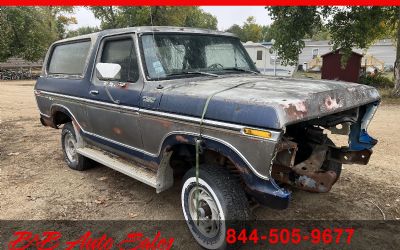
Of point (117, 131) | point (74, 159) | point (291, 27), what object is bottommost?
point (74, 159)

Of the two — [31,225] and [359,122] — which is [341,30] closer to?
[359,122]

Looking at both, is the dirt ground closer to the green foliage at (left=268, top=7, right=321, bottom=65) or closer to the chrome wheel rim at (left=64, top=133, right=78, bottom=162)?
the chrome wheel rim at (left=64, top=133, right=78, bottom=162)

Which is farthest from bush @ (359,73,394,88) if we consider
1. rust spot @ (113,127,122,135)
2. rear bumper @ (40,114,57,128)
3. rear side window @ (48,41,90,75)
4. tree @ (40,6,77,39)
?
tree @ (40,6,77,39)

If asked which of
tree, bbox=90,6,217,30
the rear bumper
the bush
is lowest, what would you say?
the bush

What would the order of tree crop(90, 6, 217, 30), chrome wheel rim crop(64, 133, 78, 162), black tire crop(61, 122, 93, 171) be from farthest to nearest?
tree crop(90, 6, 217, 30) < chrome wheel rim crop(64, 133, 78, 162) < black tire crop(61, 122, 93, 171)

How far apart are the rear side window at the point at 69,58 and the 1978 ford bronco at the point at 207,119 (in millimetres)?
41

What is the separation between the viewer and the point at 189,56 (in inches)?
178

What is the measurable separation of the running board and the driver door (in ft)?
0.72

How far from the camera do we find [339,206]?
4.61 metres

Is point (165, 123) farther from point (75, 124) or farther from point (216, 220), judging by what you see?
point (75, 124)

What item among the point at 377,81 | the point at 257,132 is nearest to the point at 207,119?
the point at 257,132

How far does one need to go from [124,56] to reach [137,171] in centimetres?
152

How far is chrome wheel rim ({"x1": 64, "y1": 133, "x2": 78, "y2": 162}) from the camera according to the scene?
20.3 ft

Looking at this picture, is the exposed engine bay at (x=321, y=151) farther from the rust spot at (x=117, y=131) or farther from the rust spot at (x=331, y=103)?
the rust spot at (x=117, y=131)
